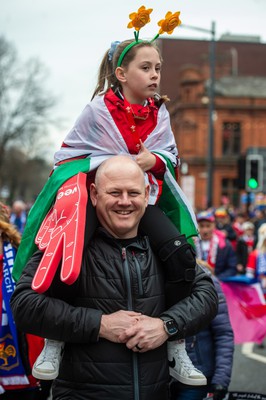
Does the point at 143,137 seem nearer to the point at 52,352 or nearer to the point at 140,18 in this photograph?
the point at 140,18

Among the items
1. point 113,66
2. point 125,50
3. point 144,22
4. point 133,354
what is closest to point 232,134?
point 113,66

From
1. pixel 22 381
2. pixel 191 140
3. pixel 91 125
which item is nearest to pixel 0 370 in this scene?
pixel 22 381

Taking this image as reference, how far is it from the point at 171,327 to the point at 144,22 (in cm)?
146

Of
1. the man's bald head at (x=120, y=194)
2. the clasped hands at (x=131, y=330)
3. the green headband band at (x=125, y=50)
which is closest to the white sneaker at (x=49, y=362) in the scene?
the clasped hands at (x=131, y=330)

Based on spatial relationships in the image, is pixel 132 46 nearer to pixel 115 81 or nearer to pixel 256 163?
pixel 115 81

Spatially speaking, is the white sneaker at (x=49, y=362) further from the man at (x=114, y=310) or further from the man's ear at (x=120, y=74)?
the man's ear at (x=120, y=74)

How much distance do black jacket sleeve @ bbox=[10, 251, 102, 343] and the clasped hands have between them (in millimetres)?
48

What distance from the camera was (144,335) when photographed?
2846 mm

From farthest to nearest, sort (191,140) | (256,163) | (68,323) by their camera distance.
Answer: (191,140)
(256,163)
(68,323)

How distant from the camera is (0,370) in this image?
4.14 m

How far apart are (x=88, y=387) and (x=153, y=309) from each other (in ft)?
1.43

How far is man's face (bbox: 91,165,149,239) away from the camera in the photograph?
2.97m

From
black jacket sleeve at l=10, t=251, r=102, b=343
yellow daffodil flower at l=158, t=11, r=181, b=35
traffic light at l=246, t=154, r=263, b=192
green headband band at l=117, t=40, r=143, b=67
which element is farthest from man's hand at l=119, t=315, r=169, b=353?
traffic light at l=246, t=154, r=263, b=192

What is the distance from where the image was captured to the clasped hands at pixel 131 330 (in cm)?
284
